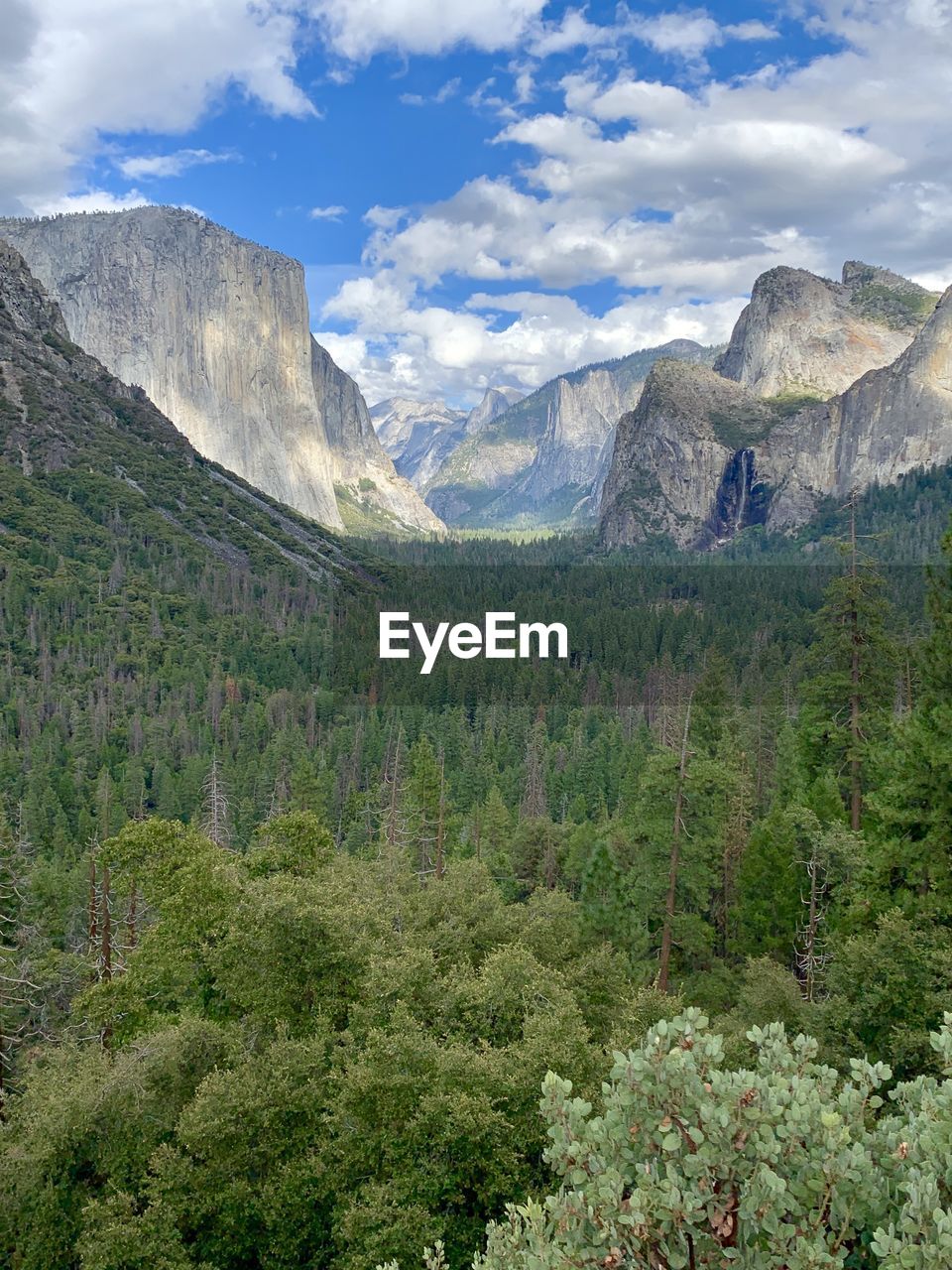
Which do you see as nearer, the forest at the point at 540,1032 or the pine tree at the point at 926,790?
the forest at the point at 540,1032

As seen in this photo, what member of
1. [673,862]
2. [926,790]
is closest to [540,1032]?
[926,790]

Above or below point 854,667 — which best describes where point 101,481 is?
above

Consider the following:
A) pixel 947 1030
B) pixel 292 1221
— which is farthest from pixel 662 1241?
pixel 292 1221

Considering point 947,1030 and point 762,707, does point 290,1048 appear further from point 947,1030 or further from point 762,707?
point 762,707

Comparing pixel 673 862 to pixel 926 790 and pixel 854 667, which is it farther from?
pixel 926 790

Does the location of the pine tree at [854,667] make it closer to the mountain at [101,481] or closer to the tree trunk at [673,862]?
the tree trunk at [673,862]

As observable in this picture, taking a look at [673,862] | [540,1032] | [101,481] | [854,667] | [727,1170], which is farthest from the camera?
[101,481]

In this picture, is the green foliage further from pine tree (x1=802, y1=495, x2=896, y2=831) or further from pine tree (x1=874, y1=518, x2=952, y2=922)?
pine tree (x1=802, y1=495, x2=896, y2=831)

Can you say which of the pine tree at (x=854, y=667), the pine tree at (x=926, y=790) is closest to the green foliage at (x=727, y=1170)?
the pine tree at (x=926, y=790)

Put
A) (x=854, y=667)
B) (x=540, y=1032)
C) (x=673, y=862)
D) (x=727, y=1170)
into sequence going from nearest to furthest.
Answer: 1. (x=727, y=1170)
2. (x=540, y=1032)
3. (x=673, y=862)
4. (x=854, y=667)

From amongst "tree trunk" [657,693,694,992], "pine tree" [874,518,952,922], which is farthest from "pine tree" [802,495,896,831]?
"pine tree" [874,518,952,922]
